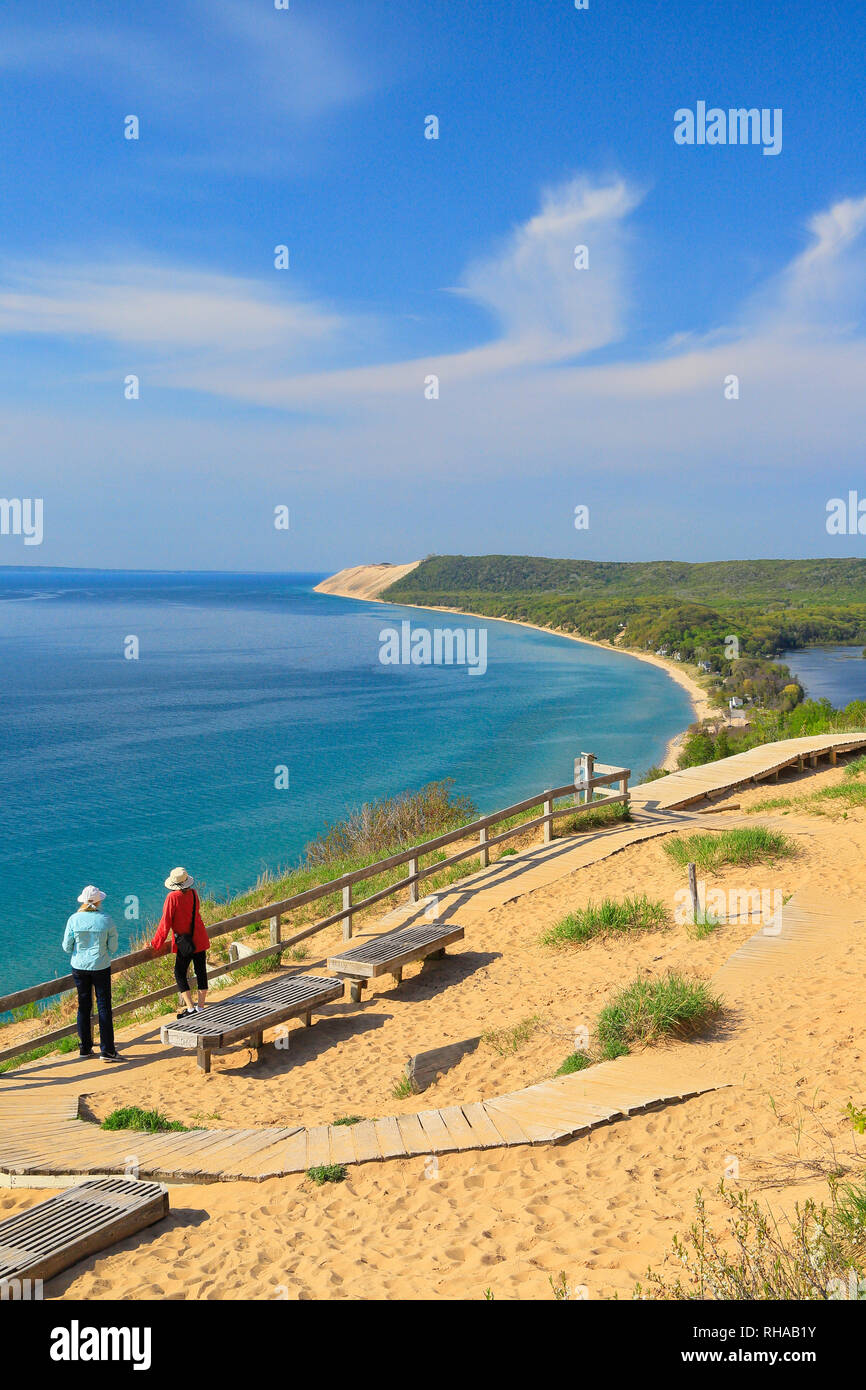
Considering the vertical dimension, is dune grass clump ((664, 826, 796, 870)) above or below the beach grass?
above

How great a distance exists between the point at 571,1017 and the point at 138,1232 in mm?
4665

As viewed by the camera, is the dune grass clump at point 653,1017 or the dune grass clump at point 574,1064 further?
the dune grass clump at point 653,1017

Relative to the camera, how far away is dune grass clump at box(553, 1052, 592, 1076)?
740cm

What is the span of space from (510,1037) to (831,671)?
9045 cm

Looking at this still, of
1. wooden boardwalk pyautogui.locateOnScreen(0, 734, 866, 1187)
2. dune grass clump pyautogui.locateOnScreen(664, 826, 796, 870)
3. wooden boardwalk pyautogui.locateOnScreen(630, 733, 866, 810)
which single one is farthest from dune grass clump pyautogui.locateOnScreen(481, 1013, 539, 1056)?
wooden boardwalk pyautogui.locateOnScreen(630, 733, 866, 810)

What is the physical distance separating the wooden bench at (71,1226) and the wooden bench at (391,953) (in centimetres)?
458

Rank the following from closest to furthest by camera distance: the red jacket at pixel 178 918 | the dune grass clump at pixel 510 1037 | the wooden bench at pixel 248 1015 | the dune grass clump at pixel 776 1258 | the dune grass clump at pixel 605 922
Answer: the dune grass clump at pixel 776 1258
the dune grass clump at pixel 510 1037
the wooden bench at pixel 248 1015
the red jacket at pixel 178 918
the dune grass clump at pixel 605 922

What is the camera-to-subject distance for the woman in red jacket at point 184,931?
9445 millimetres

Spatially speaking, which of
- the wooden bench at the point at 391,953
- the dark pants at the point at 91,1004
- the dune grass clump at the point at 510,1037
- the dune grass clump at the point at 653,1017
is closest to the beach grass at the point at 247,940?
the dark pants at the point at 91,1004

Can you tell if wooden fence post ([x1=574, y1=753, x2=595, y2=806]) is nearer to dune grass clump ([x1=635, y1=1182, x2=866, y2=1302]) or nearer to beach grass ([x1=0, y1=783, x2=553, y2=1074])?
beach grass ([x1=0, y1=783, x2=553, y2=1074])

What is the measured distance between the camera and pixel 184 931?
9.58m

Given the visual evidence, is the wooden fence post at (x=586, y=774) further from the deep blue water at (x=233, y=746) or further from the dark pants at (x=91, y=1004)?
the deep blue water at (x=233, y=746)

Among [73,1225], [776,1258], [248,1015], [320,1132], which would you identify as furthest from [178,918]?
[776,1258]

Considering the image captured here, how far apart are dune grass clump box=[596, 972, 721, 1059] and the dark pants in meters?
4.57
